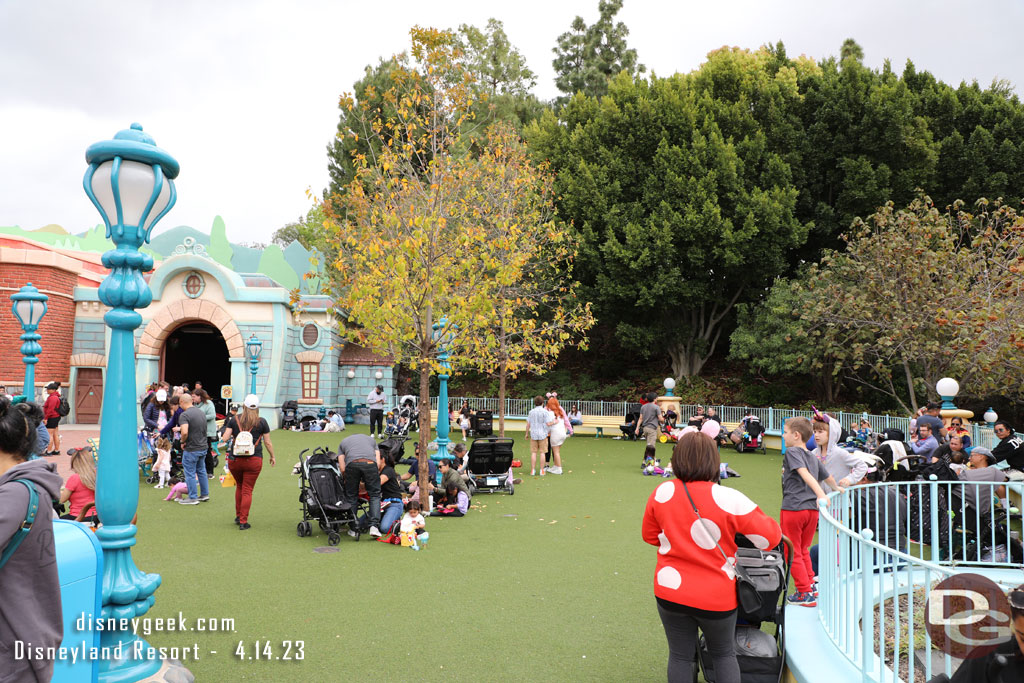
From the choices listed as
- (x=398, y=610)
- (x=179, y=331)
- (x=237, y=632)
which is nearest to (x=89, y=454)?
(x=237, y=632)

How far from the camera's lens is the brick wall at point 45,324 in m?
20.9

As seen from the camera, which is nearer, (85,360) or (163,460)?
(163,460)

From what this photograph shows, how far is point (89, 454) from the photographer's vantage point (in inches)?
264

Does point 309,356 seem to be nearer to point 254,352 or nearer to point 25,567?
point 254,352

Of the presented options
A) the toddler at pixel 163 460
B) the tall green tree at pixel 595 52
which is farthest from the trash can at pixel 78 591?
the tall green tree at pixel 595 52

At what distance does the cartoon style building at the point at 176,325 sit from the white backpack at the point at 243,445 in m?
13.8

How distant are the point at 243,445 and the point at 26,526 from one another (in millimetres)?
6267

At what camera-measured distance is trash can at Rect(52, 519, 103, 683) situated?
329 centimetres

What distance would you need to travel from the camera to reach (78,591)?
3377mm

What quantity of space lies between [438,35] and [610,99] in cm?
1717

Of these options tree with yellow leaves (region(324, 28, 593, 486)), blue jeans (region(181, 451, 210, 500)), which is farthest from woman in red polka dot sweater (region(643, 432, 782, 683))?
Result: blue jeans (region(181, 451, 210, 500))

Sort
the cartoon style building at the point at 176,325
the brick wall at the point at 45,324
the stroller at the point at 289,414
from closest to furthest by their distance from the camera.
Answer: the brick wall at the point at 45,324 < the cartoon style building at the point at 176,325 < the stroller at the point at 289,414

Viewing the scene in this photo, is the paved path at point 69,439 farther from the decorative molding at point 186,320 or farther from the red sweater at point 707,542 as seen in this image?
the red sweater at point 707,542

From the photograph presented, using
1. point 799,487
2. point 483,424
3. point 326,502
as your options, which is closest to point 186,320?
point 483,424
